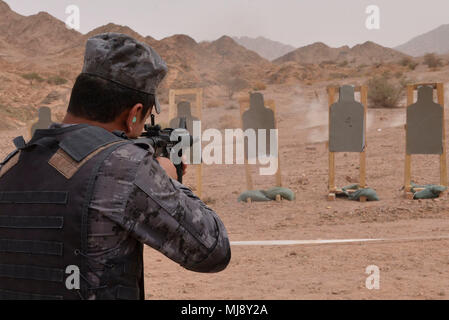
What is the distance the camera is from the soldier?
136 centimetres

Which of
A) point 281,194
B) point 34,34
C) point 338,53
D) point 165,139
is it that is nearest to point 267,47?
point 338,53

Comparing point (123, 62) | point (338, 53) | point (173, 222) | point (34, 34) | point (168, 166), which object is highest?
point (338, 53)

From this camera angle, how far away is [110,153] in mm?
1379

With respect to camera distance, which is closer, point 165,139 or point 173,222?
point 173,222

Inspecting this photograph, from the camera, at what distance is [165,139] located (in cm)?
186

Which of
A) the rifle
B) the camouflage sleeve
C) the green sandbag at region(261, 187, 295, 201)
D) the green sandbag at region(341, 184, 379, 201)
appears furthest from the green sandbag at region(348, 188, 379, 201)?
the camouflage sleeve

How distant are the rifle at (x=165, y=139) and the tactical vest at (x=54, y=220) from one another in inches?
13.7

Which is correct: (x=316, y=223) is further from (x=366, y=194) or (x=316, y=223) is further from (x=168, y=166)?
(x=168, y=166)

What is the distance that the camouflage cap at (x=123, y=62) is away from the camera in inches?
60.0

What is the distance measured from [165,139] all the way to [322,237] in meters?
3.92

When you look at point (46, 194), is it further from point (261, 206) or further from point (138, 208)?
point (261, 206)

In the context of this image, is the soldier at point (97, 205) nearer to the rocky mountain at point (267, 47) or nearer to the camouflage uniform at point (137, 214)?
the camouflage uniform at point (137, 214)

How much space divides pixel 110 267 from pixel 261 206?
586 cm
